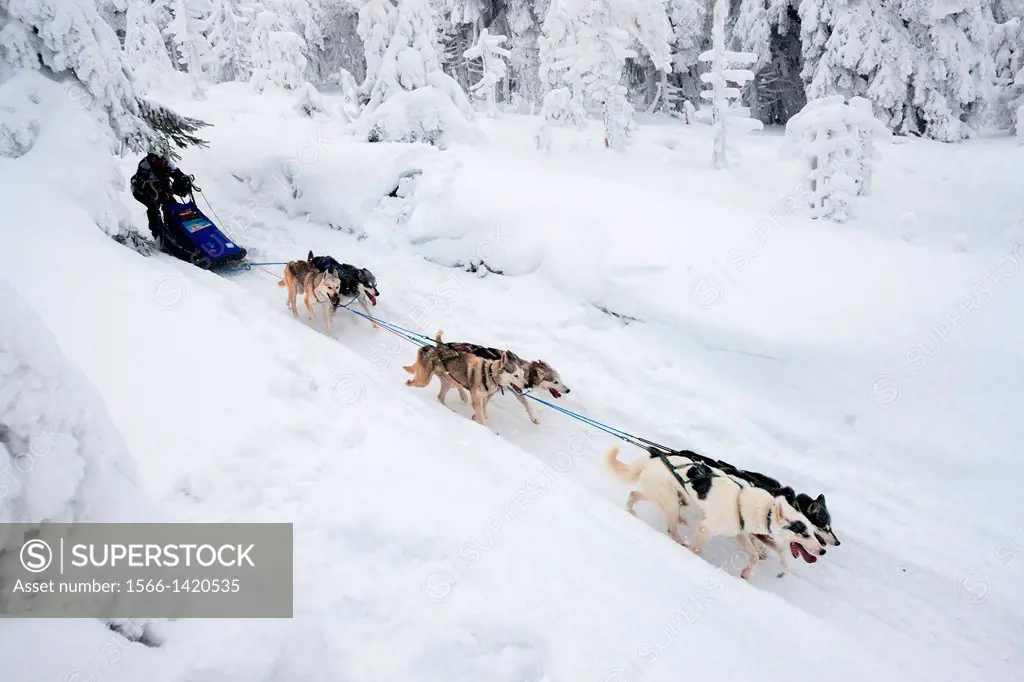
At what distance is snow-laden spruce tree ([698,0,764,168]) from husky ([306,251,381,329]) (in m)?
9.59

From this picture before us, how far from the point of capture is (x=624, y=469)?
15.0 feet

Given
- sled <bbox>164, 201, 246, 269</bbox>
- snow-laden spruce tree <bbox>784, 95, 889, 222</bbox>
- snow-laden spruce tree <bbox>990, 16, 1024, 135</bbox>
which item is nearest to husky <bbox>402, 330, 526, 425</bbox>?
sled <bbox>164, 201, 246, 269</bbox>

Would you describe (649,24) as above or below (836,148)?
above

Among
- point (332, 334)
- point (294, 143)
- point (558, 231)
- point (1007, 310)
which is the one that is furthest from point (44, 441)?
point (294, 143)

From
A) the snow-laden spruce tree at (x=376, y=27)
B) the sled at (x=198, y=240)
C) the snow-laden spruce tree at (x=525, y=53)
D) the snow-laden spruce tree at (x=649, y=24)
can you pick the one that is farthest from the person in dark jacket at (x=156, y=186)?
the snow-laden spruce tree at (x=525, y=53)

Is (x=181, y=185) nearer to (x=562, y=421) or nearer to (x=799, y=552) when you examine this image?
(x=562, y=421)

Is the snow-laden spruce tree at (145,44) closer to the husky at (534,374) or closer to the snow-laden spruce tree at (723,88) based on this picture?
the snow-laden spruce tree at (723,88)

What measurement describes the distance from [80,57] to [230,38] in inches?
1023

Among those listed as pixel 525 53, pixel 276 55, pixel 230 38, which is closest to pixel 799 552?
pixel 525 53

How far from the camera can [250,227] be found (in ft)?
34.9

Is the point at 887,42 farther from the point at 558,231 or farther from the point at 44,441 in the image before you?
the point at 44,441

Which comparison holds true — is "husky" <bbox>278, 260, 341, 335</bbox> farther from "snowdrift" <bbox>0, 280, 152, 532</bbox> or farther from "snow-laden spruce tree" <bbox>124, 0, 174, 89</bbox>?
"snow-laden spruce tree" <bbox>124, 0, 174, 89</bbox>

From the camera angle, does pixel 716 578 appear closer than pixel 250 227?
Yes

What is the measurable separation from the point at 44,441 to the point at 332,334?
530 cm
